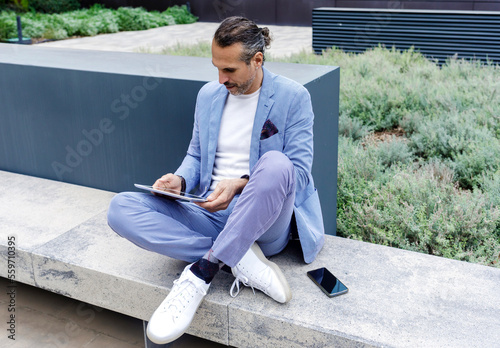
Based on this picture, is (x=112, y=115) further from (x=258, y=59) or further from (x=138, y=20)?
(x=138, y=20)

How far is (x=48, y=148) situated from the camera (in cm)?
410

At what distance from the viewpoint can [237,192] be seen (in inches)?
99.4

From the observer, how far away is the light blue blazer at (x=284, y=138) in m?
2.62

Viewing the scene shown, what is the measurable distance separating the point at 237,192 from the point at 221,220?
12.8 inches

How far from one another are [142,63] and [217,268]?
2.06 metres

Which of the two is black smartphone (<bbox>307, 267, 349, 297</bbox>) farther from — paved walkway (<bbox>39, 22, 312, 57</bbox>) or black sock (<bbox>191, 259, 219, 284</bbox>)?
paved walkway (<bbox>39, 22, 312, 57</bbox>)

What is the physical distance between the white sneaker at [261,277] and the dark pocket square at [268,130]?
0.54 meters

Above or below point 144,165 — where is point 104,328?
below

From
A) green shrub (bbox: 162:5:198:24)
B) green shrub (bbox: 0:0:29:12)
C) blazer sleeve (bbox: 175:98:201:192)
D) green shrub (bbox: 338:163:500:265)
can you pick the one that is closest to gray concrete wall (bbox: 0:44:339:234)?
green shrub (bbox: 338:163:500:265)

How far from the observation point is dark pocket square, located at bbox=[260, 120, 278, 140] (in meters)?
2.66

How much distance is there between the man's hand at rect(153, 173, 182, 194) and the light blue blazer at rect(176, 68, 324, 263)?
8cm

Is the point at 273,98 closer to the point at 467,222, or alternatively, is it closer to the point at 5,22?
the point at 467,222

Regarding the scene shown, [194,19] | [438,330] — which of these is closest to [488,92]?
[438,330]

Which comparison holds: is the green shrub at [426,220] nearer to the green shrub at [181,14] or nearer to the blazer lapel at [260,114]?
the blazer lapel at [260,114]
